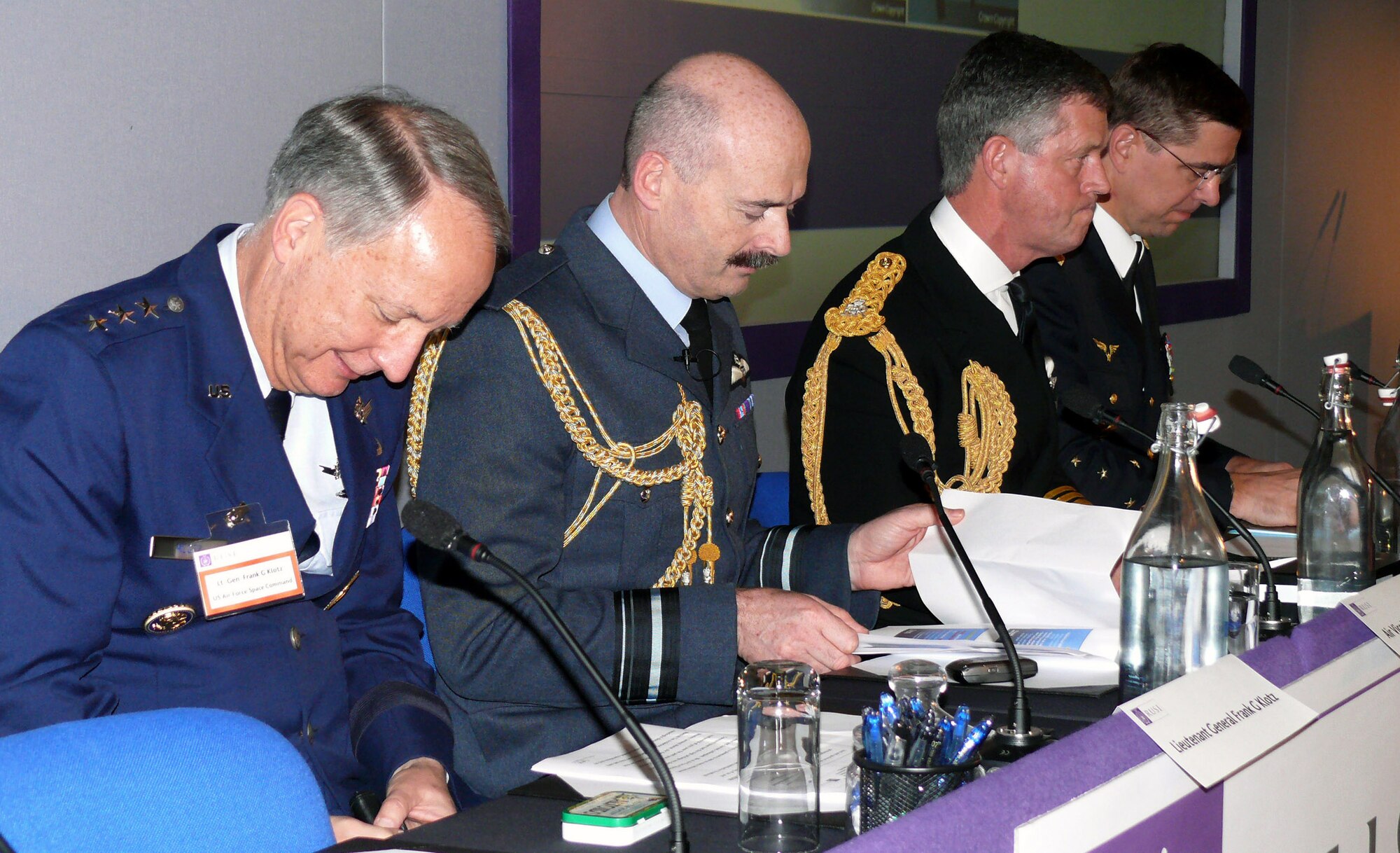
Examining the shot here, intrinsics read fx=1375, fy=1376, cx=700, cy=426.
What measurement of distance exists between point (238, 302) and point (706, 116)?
2.10 ft

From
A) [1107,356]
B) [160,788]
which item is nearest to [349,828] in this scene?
A: [160,788]

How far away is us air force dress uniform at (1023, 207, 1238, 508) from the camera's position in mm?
2543

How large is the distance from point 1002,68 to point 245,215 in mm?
1316

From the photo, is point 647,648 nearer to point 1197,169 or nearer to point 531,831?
point 531,831

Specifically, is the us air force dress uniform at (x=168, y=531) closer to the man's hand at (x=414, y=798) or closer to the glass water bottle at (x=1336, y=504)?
the man's hand at (x=414, y=798)

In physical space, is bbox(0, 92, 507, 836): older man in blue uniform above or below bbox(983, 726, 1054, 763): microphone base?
above

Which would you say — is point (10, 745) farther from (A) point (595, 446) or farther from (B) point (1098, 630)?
(B) point (1098, 630)

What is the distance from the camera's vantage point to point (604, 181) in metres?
2.71

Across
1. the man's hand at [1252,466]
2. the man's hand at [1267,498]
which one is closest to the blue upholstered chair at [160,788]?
the man's hand at [1267,498]

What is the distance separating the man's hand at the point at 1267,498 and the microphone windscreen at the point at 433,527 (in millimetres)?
1763

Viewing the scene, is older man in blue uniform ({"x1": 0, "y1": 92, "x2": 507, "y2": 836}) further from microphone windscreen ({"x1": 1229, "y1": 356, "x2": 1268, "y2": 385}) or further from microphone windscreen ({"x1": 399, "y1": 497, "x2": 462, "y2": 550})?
microphone windscreen ({"x1": 1229, "y1": 356, "x2": 1268, "y2": 385})

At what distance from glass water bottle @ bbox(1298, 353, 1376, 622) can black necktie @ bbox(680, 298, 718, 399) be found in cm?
80

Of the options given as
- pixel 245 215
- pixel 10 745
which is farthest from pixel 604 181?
pixel 10 745

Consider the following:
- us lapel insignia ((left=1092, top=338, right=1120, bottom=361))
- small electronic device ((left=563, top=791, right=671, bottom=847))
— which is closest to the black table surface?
small electronic device ((left=563, top=791, right=671, bottom=847))
